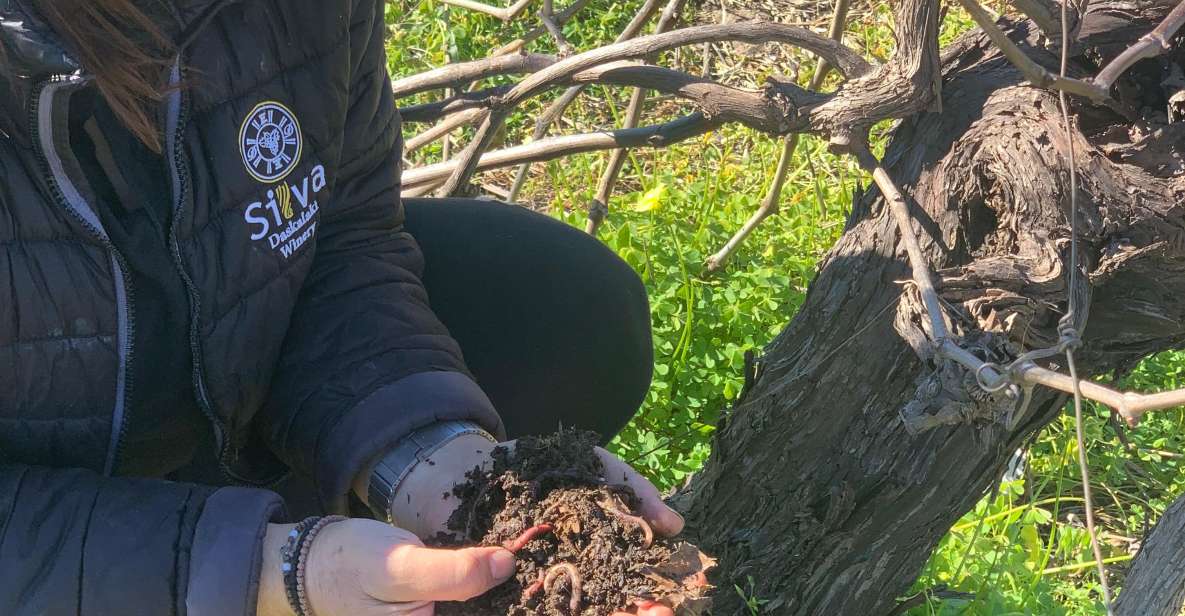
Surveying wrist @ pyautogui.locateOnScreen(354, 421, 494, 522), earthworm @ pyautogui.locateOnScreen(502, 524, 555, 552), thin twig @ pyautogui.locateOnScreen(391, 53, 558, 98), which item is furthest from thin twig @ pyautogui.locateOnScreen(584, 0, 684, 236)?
earthworm @ pyautogui.locateOnScreen(502, 524, 555, 552)

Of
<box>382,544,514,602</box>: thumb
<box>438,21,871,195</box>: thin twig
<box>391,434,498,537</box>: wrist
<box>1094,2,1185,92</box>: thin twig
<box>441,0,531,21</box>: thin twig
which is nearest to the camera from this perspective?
<box>382,544,514,602</box>: thumb

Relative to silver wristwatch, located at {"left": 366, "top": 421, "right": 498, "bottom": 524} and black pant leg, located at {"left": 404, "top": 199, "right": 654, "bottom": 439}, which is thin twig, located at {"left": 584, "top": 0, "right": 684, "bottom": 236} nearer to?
black pant leg, located at {"left": 404, "top": 199, "right": 654, "bottom": 439}

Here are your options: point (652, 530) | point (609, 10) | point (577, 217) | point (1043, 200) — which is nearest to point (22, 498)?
point (652, 530)

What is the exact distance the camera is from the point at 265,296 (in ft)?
4.45

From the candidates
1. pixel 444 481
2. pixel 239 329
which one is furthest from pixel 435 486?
pixel 239 329

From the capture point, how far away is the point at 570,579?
1.08 meters

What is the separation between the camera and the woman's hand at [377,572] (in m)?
1.04

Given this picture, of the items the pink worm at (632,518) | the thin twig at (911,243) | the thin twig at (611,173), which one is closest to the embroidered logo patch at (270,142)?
the pink worm at (632,518)

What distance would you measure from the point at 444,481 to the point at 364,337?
0.26 metres

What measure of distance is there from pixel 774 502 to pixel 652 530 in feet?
1.61

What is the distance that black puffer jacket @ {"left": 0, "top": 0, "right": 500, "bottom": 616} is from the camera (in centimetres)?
108

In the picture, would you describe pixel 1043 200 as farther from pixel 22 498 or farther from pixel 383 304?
pixel 22 498

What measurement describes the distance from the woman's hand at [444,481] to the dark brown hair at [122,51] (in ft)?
1.53

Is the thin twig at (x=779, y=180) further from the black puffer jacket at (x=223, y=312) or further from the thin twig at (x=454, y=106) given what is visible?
the black puffer jacket at (x=223, y=312)
